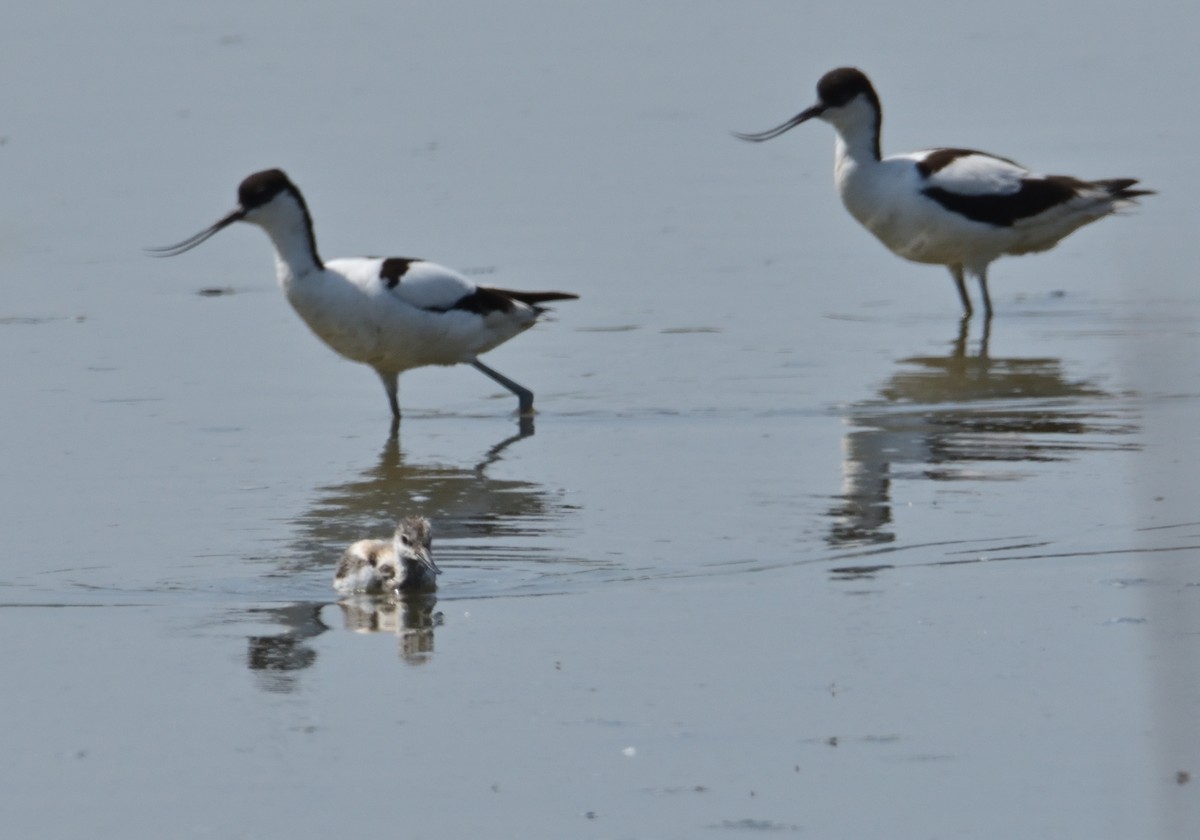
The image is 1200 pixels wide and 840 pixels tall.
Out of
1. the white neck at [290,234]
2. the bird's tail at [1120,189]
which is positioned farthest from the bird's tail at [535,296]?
the bird's tail at [1120,189]

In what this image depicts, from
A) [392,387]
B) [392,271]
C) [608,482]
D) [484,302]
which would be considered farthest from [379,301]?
[608,482]

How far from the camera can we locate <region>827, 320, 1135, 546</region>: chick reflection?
8.34 m

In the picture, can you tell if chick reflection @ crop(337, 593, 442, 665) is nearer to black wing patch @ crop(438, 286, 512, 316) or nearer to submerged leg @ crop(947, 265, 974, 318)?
black wing patch @ crop(438, 286, 512, 316)

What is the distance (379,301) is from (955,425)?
109 inches

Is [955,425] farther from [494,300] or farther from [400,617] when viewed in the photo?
[400,617]

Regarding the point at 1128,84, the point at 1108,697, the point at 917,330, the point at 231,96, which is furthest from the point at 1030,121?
the point at 1108,697

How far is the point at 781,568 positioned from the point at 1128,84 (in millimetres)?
13874

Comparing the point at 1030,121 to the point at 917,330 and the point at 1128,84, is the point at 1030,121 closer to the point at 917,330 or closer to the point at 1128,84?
the point at 1128,84

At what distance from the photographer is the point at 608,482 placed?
881 cm

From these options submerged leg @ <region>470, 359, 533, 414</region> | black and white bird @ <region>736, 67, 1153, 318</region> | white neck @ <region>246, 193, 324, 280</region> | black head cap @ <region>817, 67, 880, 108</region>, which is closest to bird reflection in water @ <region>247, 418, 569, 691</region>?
submerged leg @ <region>470, 359, 533, 414</region>

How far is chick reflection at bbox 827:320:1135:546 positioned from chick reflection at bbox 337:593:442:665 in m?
1.57

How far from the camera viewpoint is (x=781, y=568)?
7074mm

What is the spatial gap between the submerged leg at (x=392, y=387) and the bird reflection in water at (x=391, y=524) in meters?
0.38

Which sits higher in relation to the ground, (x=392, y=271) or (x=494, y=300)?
(x=392, y=271)
